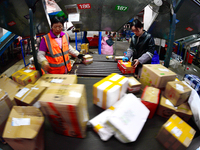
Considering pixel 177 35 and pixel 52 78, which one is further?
pixel 177 35

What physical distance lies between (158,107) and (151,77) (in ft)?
1.34

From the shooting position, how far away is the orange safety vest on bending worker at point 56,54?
5.93ft

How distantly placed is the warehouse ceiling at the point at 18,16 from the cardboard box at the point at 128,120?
2433mm

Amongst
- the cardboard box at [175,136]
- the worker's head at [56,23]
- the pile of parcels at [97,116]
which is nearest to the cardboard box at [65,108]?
the pile of parcels at [97,116]

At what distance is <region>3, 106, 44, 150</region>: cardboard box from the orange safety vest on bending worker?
42.9 inches

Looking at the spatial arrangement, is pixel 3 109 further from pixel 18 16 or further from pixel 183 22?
pixel 183 22

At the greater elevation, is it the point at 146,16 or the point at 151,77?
the point at 146,16

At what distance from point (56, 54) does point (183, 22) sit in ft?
11.2

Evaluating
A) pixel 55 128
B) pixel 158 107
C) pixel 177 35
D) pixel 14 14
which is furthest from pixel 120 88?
pixel 177 35

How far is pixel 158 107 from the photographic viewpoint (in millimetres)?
1182

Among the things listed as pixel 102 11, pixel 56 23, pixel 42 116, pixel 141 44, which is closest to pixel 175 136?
pixel 42 116

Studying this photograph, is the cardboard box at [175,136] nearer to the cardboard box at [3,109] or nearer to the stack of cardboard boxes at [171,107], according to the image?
the stack of cardboard boxes at [171,107]

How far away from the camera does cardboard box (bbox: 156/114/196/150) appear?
A: 86 centimetres

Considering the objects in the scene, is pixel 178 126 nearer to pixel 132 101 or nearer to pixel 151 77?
pixel 132 101
